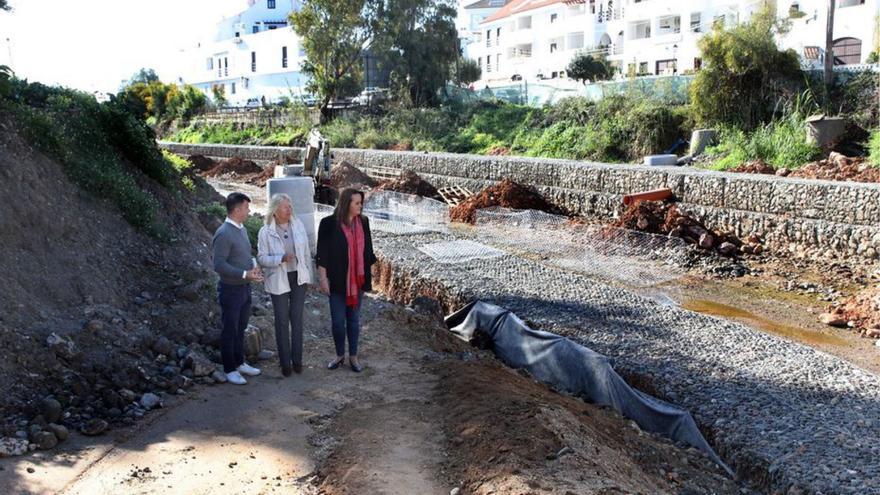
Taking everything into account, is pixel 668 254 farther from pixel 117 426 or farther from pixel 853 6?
pixel 853 6

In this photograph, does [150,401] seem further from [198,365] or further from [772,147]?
[772,147]

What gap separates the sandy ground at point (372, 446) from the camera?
518 cm

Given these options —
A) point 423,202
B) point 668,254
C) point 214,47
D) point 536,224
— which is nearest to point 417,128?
point 423,202

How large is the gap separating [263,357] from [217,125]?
44.1 meters

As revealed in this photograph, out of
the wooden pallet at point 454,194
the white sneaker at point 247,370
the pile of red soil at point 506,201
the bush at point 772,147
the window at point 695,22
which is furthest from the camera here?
the window at point 695,22

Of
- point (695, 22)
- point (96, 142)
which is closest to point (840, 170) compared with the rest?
point (96, 142)

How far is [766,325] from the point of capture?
39.4 ft

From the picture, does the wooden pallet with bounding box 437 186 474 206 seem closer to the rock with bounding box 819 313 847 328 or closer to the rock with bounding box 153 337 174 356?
the rock with bounding box 819 313 847 328

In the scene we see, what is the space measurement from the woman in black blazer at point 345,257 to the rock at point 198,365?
1.06m

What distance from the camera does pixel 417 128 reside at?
3534 centimetres

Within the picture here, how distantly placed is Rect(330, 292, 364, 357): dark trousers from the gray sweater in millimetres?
824

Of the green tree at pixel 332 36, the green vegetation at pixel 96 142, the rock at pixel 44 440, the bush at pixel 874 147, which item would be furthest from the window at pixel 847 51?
the rock at pixel 44 440

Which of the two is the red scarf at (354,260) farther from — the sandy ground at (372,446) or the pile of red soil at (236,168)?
the pile of red soil at (236,168)

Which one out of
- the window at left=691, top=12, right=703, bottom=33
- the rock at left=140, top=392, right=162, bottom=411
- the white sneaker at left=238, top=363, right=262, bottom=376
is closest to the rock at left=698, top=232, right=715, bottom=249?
the white sneaker at left=238, top=363, right=262, bottom=376
